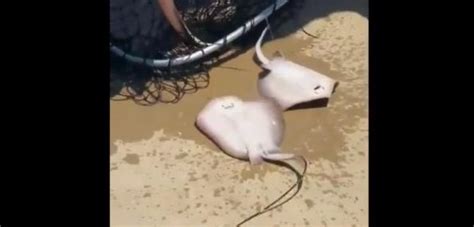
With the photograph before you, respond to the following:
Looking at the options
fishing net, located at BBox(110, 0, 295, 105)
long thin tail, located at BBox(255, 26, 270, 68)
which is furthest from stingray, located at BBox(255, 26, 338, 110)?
fishing net, located at BBox(110, 0, 295, 105)

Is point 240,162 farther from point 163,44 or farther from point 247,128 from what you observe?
point 163,44

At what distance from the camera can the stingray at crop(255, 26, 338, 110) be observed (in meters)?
2.65

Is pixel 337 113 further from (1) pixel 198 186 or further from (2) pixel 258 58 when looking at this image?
(1) pixel 198 186

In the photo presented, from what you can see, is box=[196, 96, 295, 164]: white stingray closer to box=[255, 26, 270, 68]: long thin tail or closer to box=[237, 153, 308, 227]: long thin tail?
box=[237, 153, 308, 227]: long thin tail

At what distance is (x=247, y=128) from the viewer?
254 cm

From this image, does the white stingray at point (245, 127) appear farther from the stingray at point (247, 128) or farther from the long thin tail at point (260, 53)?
the long thin tail at point (260, 53)

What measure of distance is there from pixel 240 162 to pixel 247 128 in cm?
13

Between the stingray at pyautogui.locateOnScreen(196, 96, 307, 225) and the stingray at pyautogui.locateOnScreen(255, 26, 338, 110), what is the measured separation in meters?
0.05

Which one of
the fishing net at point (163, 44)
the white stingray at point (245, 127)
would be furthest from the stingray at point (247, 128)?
the fishing net at point (163, 44)

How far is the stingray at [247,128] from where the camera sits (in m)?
2.48

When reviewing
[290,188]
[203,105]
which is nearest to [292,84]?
[203,105]
